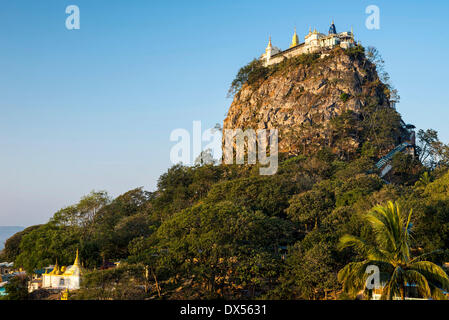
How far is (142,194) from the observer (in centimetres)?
5103

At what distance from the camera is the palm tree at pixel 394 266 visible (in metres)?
14.0

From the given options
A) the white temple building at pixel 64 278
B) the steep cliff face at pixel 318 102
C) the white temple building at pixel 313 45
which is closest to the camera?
the white temple building at pixel 64 278

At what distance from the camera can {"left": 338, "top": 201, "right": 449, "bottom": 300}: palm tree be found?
14.0 meters

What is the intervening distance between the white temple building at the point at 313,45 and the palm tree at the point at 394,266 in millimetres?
52819

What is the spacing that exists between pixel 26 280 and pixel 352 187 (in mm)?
23389

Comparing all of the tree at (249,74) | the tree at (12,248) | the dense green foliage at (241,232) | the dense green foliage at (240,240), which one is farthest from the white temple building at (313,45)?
the tree at (12,248)

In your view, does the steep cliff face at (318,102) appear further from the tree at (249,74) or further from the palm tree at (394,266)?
the palm tree at (394,266)

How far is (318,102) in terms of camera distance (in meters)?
59.0

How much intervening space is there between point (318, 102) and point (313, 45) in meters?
12.2

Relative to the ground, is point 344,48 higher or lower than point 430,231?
higher

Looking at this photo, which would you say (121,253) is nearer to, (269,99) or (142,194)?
(142,194)

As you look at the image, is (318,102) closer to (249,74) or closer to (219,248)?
(249,74)

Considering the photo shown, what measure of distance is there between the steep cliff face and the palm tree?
3774 cm
